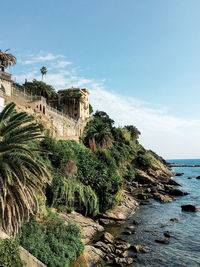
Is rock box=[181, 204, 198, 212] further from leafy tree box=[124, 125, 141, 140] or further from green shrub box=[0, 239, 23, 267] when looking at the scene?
leafy tree box=[124, 125, 141, 140]

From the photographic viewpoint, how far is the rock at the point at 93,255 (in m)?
13.8

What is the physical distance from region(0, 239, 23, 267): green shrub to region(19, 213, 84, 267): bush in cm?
226

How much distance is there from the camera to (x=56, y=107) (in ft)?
188

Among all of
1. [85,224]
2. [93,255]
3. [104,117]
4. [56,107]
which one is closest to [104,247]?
[93,255]

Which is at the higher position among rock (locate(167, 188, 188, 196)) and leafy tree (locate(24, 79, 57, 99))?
leafy tree (locate(24, 79, 57, 99))

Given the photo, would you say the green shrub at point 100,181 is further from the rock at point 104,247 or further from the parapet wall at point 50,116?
the parapet wall at point 50,116

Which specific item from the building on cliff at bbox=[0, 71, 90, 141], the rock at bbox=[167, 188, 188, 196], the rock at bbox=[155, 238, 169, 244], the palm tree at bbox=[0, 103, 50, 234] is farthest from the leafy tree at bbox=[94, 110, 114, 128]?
the palm tree at bbox=[0, 103, 50, 234]

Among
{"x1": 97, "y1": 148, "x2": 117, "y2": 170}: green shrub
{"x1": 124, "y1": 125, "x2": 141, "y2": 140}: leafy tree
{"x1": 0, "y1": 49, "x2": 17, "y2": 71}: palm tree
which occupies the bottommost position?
{"x1": 97, "y1": 148, "x2": 117, "y2": 170}: green shrub

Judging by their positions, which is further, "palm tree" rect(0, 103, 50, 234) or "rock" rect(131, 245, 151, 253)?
"rock" rect(131, 245, 151, 253)

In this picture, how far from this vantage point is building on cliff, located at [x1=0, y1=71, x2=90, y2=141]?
28019mm

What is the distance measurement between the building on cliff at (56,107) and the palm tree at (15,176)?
13.1m

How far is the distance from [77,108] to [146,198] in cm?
3789

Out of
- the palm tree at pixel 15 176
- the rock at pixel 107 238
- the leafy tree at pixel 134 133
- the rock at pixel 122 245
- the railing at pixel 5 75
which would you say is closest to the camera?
the palm tree at pixel 15 176

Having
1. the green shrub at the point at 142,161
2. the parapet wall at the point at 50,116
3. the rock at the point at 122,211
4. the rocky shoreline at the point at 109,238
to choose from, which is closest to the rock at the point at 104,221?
the rocky shoreline at the point at 109,238
